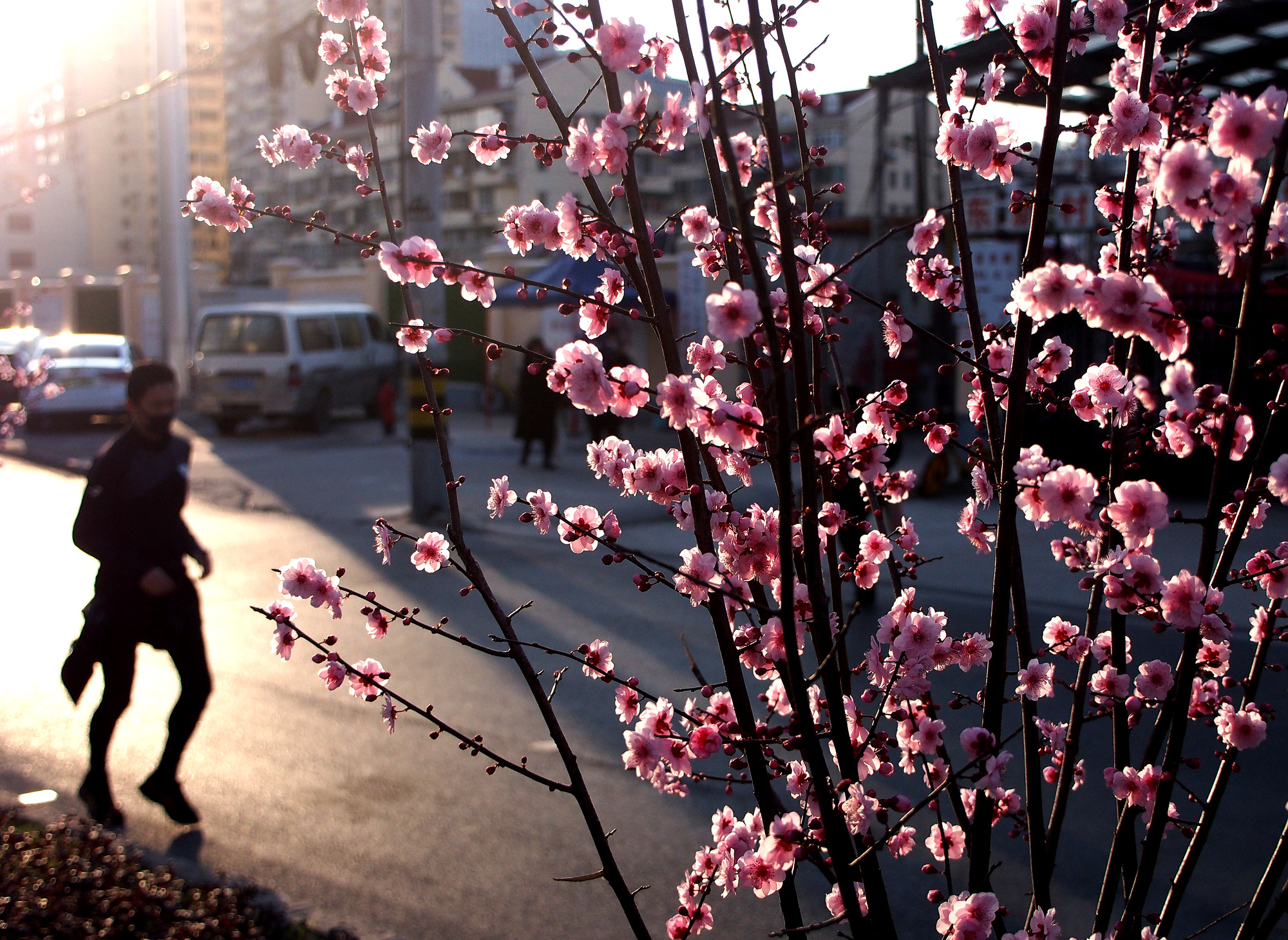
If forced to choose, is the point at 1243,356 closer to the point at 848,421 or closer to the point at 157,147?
the point at 848,421

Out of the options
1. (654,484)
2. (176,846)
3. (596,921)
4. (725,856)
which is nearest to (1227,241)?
(654,484)

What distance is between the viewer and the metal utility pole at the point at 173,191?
2562 cm

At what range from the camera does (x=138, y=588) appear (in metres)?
4.86

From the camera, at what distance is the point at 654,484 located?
1.90 meters

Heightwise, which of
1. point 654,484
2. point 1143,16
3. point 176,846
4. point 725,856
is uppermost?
point 1143,16

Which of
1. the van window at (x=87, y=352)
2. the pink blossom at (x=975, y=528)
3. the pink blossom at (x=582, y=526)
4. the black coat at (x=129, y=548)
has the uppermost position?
the pink blossom at (x=582, y=526)

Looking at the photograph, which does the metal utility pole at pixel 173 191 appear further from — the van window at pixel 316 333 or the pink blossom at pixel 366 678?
the pink blossom at pixel 366 678

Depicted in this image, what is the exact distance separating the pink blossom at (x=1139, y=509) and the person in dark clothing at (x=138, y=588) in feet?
13.3

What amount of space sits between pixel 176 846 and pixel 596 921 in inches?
67.3

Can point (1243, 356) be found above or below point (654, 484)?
above

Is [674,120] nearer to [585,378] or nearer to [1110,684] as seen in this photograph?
[585,378]

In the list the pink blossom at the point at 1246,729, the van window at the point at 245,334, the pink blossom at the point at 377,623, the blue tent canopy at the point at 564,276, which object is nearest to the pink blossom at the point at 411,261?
the pink blossom at the point at 377,623

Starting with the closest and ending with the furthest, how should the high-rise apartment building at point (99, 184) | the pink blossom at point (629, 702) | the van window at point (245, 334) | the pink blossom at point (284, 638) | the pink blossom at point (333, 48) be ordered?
the pink blossom at point (629, 702) → the pink blossom at point (284, 638) → the pink blossom at point (333, 48) → the van window at point (245, 334) → the high-rise apartment building at point (99, 184)

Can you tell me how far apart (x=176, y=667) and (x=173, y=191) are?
25088 mm
